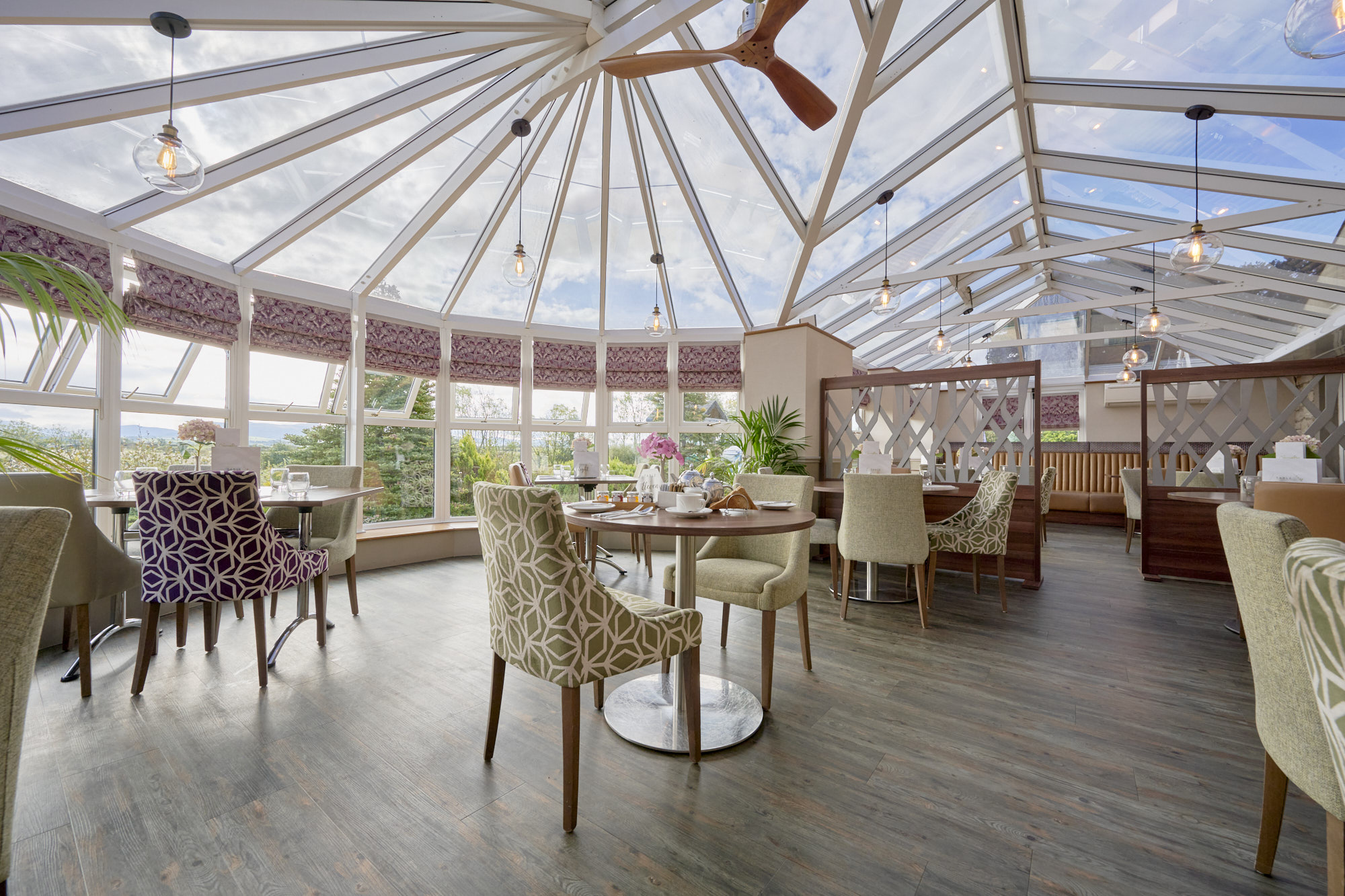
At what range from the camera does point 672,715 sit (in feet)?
7.14

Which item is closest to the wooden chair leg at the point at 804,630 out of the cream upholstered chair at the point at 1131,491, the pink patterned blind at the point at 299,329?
the pink patterned blind at the point at 299,329

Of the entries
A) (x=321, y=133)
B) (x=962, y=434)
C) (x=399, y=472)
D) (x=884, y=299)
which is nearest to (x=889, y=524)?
(x=962, y=434)

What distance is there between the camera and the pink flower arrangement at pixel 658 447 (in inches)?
128

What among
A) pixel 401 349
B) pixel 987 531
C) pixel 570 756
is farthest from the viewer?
pixel 401 349

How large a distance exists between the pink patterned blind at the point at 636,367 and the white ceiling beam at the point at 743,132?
2213mm

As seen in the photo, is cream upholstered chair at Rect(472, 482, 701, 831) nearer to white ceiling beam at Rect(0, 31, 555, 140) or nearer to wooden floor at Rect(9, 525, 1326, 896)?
wooden floor at Rect(9, 525, 1326, 896)

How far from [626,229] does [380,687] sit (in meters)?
4.79

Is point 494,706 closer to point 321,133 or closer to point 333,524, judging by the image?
point 333,524

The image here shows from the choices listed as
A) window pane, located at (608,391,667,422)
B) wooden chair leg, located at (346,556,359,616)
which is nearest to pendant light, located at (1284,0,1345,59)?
wooden chair leg, located at (346,556,359,616)

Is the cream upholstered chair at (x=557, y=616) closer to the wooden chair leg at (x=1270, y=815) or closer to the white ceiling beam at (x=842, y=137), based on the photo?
the wooden chair leg at (x=1270, y=815)

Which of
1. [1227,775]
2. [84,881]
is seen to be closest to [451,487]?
[84,881]

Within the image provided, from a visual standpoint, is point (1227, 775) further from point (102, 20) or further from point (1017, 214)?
point (1017, 214)

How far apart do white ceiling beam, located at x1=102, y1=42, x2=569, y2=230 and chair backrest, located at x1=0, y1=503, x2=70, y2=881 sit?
338 centimetres

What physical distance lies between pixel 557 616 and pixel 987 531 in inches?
134
